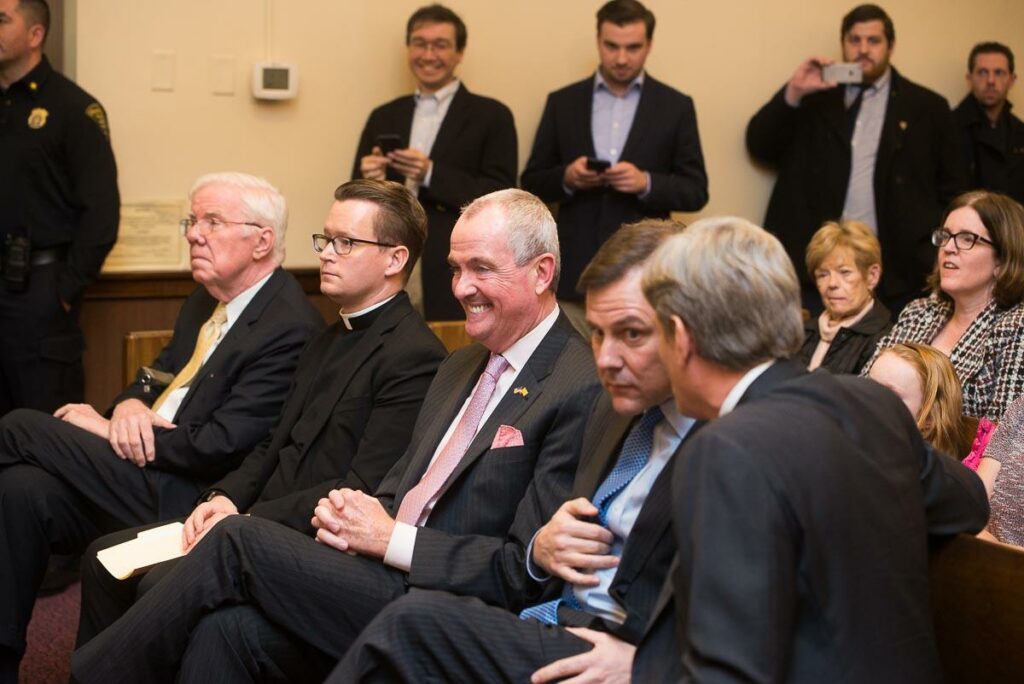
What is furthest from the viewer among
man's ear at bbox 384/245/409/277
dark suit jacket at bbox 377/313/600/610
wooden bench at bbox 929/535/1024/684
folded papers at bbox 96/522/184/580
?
man's ear at bbox 384/245/409/277

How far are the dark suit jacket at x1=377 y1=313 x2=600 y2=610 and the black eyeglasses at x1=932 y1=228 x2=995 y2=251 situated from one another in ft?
4.34

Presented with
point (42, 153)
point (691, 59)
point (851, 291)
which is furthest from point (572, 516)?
point (691, 59)

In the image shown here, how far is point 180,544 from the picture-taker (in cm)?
288

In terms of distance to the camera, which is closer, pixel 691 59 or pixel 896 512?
pixel 896 512

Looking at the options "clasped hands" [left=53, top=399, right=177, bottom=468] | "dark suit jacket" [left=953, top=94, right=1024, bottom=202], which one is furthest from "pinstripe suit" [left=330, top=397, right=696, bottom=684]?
"dark suit jacket" [left=953, top=94, right=1024, bottom=202]

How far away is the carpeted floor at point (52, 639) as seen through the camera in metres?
3.29

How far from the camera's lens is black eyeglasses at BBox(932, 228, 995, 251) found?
330cm

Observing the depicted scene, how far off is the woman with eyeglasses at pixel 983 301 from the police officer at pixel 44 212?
279 centimetres

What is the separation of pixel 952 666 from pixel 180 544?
5.81 ft

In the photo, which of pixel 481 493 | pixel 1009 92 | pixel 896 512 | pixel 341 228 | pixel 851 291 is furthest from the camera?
pixel 1009 92

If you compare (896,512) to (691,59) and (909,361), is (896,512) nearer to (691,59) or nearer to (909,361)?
(909,361)

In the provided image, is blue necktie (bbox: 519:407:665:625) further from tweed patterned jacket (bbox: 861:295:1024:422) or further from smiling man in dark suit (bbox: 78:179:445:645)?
tweed patterned jacket (bbox: 861:295:1024:422)

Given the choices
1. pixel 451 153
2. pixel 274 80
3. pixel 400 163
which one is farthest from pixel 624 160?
pixel 274 80

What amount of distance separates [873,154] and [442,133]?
202 cm
